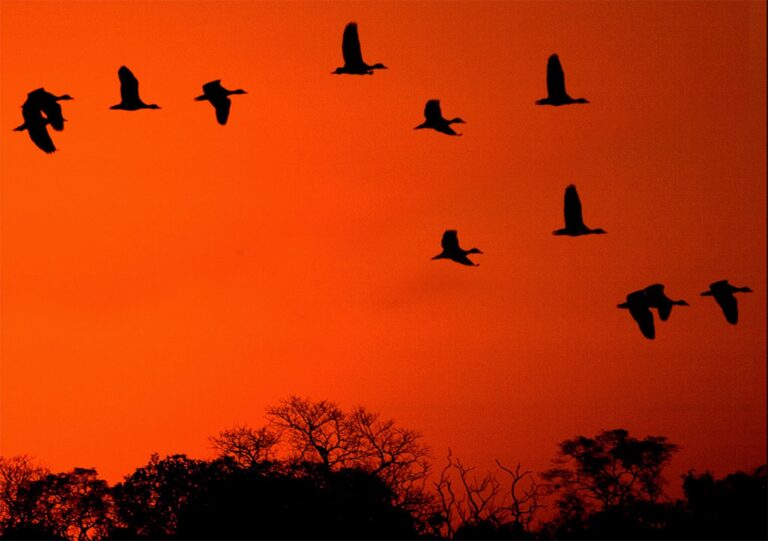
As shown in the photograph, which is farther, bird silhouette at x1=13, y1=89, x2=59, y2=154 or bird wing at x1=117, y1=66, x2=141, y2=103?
bird wing at x1=117, y1=66, x2=141, y2=103

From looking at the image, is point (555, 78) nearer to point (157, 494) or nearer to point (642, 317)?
point (642, 317)

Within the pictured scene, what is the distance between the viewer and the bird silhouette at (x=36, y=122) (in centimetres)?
3195

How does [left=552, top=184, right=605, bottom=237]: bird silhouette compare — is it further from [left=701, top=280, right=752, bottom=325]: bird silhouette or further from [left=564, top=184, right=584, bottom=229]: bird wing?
[left=701, top=280, right=752, bottom=325]: bird silhouette

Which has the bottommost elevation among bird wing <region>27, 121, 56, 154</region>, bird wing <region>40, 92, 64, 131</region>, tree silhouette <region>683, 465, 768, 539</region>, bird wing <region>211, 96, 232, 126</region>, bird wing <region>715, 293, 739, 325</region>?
tree silhouette <region>683, 465, 768, 539</region>

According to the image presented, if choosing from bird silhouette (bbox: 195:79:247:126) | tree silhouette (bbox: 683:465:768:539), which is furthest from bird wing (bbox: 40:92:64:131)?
tree silhouette (bbox: 683:465:768:539)

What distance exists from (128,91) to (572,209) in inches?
481

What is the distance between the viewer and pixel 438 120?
35.9m

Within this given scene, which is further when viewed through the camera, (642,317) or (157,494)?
(157,494)

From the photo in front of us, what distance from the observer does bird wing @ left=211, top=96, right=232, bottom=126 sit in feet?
116

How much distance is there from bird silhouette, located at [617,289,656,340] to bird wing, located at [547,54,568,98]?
5905mm

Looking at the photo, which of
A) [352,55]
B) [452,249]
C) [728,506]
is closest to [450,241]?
[452,249]

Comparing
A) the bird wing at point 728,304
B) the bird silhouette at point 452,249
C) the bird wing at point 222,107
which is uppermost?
the bird wing at point 222,107

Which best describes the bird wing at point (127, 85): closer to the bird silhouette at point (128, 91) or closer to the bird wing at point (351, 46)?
the bird silhouette at point (128, 91)

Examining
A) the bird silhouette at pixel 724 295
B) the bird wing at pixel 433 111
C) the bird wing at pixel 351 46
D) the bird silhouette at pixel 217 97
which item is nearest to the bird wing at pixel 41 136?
the bird silhouette at pixel 217 97
